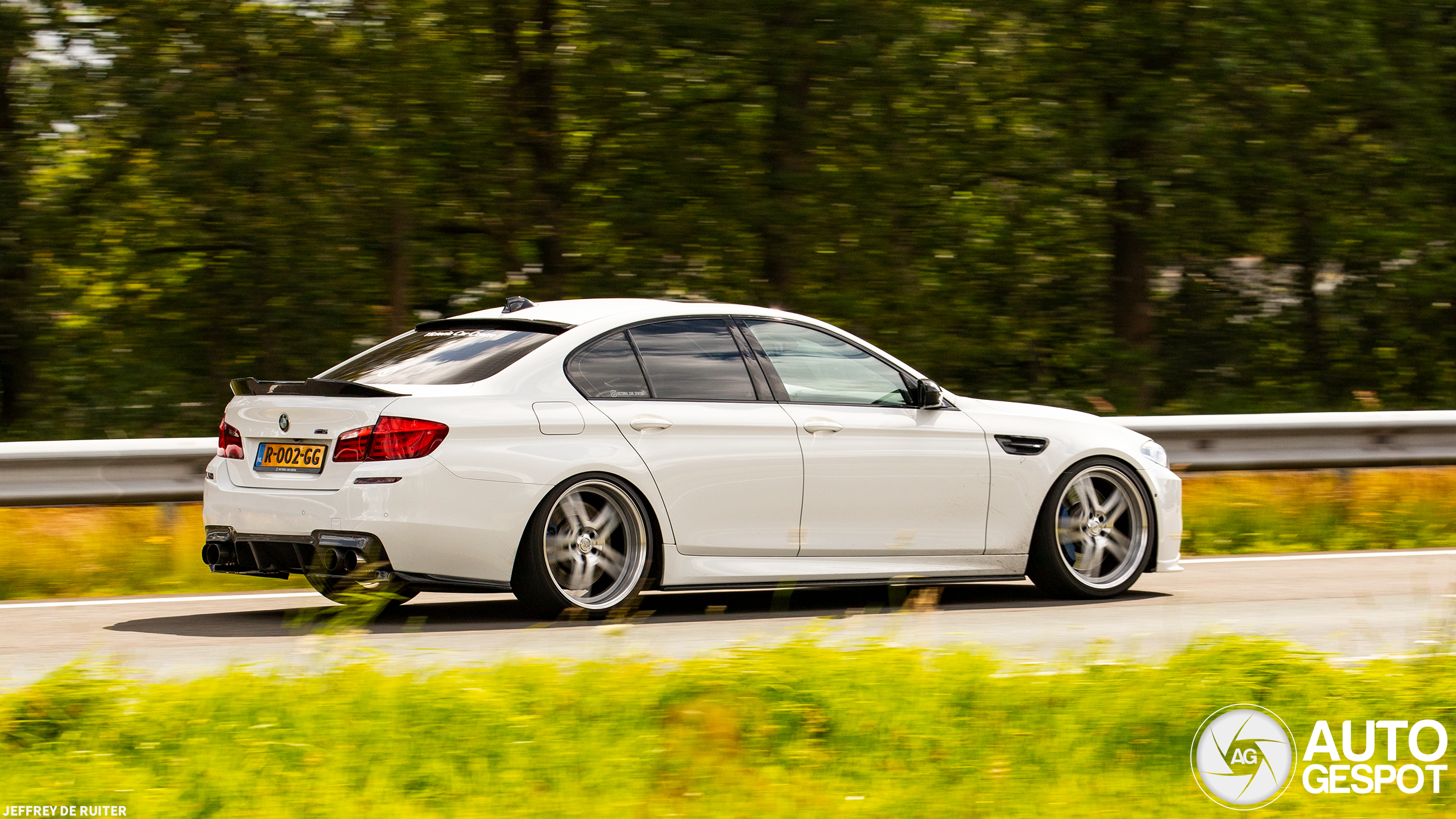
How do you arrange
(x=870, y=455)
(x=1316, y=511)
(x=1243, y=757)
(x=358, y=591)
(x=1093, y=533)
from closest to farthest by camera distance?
(x=1243, y=757) → (x=358, y=591) → (x=870, y=455) → (x=1093, y=533) → (x=1316, y=511)

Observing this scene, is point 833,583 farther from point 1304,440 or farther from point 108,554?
point 1304,440

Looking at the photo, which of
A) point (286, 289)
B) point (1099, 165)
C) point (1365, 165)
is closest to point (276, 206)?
point (286, 289)

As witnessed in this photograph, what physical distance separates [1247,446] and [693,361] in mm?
4957

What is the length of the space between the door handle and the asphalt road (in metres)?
0.86

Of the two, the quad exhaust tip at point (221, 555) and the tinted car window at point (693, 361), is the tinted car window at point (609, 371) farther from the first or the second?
A: the quad exhaust tip at point (221, 555)

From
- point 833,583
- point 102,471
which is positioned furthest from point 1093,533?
point 102,471

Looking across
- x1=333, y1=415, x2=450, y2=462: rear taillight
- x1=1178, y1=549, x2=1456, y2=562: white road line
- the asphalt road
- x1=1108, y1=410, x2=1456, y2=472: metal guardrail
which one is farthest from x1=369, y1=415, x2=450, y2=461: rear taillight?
x1=1108, y1=410, x2=1456, y2=472: metal guardrail

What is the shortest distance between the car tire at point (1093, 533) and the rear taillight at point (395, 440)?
3.10 m

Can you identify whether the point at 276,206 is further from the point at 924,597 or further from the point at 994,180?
the point at 924,597

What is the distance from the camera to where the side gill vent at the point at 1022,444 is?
27.2 feet

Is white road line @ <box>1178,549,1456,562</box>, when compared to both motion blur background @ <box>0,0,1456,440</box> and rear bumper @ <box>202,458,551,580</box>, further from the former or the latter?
motion blur background @ <box>0,0,1456,440</box>

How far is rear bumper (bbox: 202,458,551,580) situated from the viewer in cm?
688

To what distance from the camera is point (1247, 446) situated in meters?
11.3

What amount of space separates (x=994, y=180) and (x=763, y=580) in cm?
828
